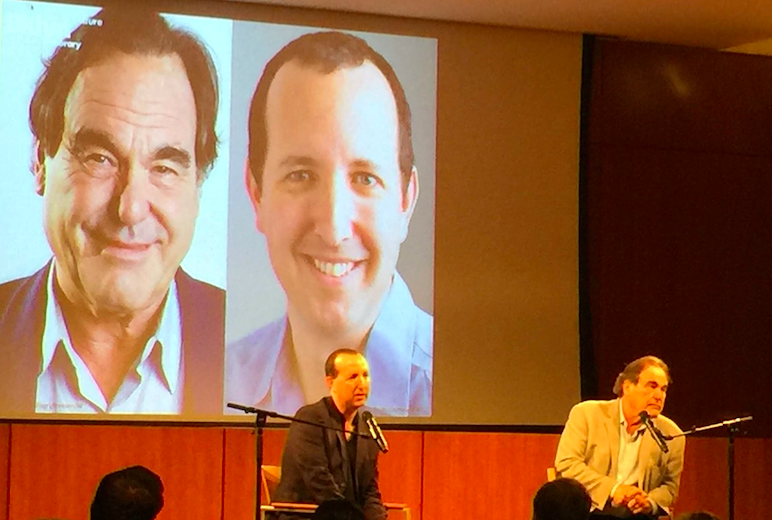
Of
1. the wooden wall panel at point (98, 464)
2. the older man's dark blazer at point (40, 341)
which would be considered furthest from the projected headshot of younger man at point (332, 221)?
the wooden wall panel at point (98, 464)

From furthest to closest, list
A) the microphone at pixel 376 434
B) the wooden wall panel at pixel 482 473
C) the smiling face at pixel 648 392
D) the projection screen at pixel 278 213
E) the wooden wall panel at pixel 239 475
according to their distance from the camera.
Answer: the wooden wall panel at pixel 482 473 → the projection screen at pixel 278 213 → the wooden wall panel at pixel 239 475 → the smiling face at pixel 648 392 → the microphone at pixel 376 434

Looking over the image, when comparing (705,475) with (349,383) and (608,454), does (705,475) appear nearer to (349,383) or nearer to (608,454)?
(608,454)

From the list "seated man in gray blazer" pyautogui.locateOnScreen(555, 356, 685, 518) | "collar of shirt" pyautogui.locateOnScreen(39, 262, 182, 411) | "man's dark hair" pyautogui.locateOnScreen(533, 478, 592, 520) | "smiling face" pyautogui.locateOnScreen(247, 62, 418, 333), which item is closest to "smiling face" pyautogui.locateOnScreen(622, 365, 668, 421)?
"seated man in gray blazer" pyautogui.locateOnScreen(555, 356, 685, 518)

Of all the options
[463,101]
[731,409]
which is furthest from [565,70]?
[731,409]

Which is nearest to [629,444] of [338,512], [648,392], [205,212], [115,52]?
[648,392]

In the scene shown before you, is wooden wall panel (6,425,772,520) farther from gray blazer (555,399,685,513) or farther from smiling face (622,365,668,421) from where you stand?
smiling face (622,365,668,421)

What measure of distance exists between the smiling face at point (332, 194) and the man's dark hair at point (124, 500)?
387cm

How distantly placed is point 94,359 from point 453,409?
201 cm

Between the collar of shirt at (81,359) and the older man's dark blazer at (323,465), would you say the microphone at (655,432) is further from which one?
the collar of shirt at (81,359)

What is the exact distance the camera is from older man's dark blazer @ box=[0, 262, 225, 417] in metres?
6.28

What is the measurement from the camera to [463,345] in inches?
281

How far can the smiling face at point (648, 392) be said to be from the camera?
192 inches

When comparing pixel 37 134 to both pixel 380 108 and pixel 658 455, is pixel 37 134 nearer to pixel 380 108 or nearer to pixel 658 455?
pixel 380 108

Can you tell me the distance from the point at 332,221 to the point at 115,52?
4.77 ft
